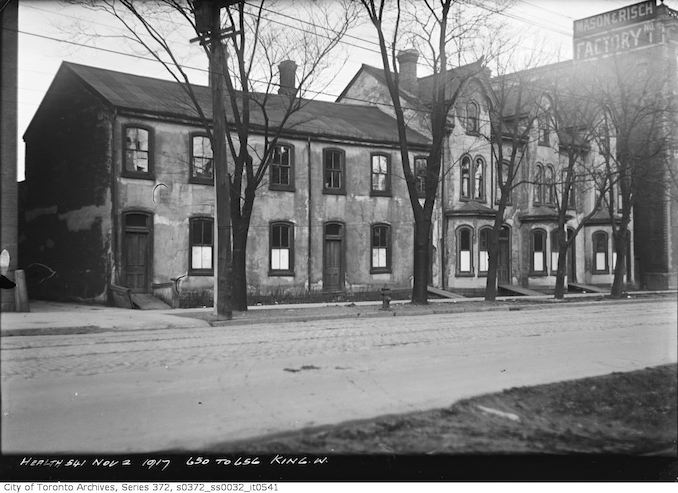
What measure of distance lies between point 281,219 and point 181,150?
191 inches

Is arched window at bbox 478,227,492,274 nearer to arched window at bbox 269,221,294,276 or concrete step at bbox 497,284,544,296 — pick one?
concrete step at bbox 497,284,544,296

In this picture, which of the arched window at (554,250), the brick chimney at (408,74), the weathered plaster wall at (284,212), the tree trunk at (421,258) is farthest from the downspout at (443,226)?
the tree trunk at (421,258)

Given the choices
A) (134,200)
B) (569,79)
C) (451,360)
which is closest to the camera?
(451,360)

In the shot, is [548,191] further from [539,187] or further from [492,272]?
[492,272]

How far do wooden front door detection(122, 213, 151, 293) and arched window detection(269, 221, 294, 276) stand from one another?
5.15 meters

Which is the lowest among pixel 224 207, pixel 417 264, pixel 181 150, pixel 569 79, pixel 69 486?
pixel 69 486

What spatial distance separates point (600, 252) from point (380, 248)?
1566cm

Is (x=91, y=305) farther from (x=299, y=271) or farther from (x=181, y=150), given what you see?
(x=299, y=271)

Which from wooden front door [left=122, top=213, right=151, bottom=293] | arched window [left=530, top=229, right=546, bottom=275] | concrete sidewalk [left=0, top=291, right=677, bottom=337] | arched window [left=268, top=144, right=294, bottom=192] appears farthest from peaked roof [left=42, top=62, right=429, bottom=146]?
arched window [left=530, top=229, right=546, bottom=275]

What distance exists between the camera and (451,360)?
9.23m

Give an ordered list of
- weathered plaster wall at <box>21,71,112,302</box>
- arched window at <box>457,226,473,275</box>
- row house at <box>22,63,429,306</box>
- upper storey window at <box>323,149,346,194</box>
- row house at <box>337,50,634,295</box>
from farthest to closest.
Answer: arched window at <box>457,226,473,275</box>
row house at <box>337,50,634,295</box>
upper storey window at <box>323,149,346,194</box>
row house at <box>22,63,429,306</box>
weathered plaster wall at <box>21,71,112,302</box>

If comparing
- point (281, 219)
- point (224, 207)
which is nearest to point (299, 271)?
point (281, 219)

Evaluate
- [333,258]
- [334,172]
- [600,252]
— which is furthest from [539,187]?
[333,258]

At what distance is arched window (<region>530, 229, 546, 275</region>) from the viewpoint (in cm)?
3262
